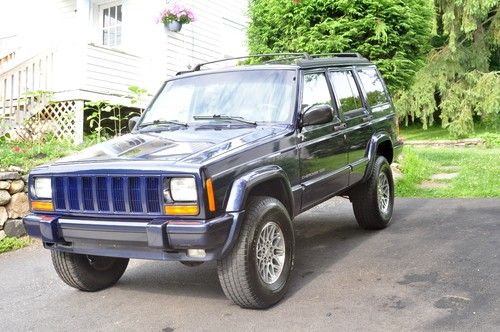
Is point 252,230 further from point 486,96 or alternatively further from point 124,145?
point 486,96

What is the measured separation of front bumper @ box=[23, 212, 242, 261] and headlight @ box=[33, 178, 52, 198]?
20 centimetres

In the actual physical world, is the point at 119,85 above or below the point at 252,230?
above

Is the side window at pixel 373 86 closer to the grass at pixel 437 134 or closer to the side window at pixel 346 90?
the side window at pixel 346 90

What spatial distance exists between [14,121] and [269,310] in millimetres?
7746

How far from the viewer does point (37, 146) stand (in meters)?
8.57

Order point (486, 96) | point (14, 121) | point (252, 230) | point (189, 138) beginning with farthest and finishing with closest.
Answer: point (486, 96) → point (14, 121) → point (189, 138) → point (252, 230)

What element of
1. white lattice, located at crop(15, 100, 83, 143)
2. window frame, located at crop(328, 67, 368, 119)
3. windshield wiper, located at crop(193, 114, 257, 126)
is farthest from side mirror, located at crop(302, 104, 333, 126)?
white lattice, located at crop(15, 100, 83, 143)

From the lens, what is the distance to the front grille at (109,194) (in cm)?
391

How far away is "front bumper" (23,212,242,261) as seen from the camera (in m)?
3.75

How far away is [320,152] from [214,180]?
1620 millimetres

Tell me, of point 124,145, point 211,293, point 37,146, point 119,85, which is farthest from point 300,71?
point 119,85

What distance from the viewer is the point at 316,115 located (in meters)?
4.80

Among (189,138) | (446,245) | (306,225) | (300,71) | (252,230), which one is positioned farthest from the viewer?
(306,225)

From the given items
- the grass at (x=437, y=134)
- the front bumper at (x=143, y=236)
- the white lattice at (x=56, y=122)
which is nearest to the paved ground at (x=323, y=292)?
the front bumper at (x=143, y=236)
